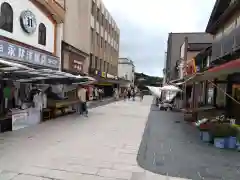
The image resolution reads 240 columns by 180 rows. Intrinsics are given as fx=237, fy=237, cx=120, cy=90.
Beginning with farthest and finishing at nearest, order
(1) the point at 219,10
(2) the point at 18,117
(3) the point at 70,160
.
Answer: (1) the point at 219,10 → (2) the point at 18,117 → (3) the point at 70,160

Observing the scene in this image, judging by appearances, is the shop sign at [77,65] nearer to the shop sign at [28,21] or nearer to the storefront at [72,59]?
the storefront at [72,59]

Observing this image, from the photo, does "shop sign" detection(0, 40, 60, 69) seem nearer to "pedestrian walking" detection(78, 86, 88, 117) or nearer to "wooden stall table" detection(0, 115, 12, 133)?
"pedestrian walking" detection(78, 86, 88, 117)

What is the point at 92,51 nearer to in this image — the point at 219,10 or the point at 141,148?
the point at 219,10

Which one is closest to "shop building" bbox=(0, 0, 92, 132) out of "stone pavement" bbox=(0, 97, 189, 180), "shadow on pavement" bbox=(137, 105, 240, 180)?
"stone pavement" bbox=(0, 97, 189, 180)

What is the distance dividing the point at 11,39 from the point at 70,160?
676cm

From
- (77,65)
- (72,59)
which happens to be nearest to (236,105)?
(72,59)

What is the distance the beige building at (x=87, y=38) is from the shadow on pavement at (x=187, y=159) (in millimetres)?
10805

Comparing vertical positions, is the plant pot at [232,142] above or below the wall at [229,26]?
below

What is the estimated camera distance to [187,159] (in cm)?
637

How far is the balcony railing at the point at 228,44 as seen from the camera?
10359 mm

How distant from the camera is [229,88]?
1114 cm

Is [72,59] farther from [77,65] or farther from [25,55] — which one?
[25,55]

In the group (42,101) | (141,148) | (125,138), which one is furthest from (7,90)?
(141,148)

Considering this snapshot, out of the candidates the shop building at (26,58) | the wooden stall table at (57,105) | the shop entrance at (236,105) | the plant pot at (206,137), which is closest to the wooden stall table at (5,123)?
the shop building at (26,58)
